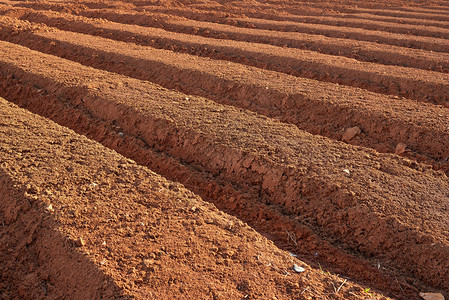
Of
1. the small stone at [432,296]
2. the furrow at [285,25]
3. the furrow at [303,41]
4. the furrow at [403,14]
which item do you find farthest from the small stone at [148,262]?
the furrow at [403,14]

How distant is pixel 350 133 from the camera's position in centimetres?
658

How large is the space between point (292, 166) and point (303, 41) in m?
7.65

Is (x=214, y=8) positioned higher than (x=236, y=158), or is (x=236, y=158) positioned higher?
(x=214, y=8)

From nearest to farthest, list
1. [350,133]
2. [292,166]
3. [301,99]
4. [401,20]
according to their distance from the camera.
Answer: [292,166]
[350,133]
[301,99]
[401,20]

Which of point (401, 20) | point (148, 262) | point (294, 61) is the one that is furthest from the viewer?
point (401, 20)

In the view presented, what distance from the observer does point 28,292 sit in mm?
3432

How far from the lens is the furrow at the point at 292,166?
13.7ft

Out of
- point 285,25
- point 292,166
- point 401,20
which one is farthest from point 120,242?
point 401,20

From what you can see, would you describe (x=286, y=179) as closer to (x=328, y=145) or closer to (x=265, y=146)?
(x=265, y=146)

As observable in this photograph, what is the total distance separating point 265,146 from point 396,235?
6.48 ft

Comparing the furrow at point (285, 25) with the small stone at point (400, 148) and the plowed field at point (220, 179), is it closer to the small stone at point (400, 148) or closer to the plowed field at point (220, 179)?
the plowed field at point (220, 179)

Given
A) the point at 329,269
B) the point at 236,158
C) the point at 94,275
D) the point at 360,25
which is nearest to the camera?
the point at 94,275

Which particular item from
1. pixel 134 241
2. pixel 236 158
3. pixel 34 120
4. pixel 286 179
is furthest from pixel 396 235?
pixel 34 120

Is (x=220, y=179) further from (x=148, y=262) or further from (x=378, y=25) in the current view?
(x=378, y=25)
